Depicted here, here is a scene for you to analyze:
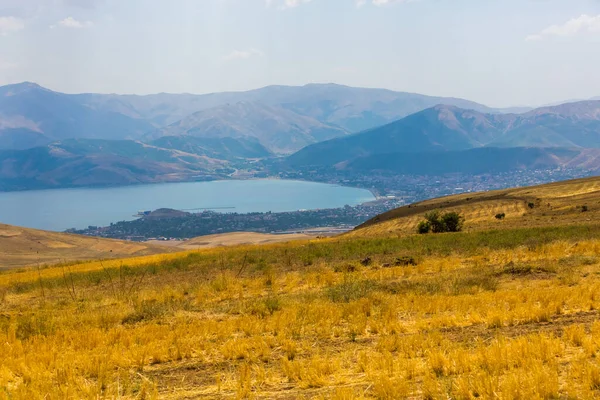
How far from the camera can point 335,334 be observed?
10.5m

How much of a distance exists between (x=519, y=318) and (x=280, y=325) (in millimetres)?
5207

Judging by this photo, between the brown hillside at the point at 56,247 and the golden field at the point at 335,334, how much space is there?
222 feet

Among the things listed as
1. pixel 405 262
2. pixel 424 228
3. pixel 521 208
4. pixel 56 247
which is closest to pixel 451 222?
pixel 424 228

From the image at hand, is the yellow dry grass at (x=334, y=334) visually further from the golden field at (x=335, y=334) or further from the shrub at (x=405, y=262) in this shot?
the shrub at (x=405, y=262)

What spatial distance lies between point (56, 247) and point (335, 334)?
310 ft

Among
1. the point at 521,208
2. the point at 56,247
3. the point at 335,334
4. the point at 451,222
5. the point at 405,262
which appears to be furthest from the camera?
the point at 56,247

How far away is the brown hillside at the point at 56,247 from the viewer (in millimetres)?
79688

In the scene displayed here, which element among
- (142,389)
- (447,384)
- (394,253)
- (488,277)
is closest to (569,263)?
(488,277)

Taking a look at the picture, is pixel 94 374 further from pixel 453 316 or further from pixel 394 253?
pixel 394 253

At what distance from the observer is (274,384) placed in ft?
25.3

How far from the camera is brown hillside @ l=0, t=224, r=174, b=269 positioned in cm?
7969

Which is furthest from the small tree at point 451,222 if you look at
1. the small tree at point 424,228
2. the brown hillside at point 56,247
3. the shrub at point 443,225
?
the brown hillside at point 56,247

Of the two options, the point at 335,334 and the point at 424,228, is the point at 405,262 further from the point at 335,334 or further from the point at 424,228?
the point at 424,228

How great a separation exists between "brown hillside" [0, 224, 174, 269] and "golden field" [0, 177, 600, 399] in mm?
67618
